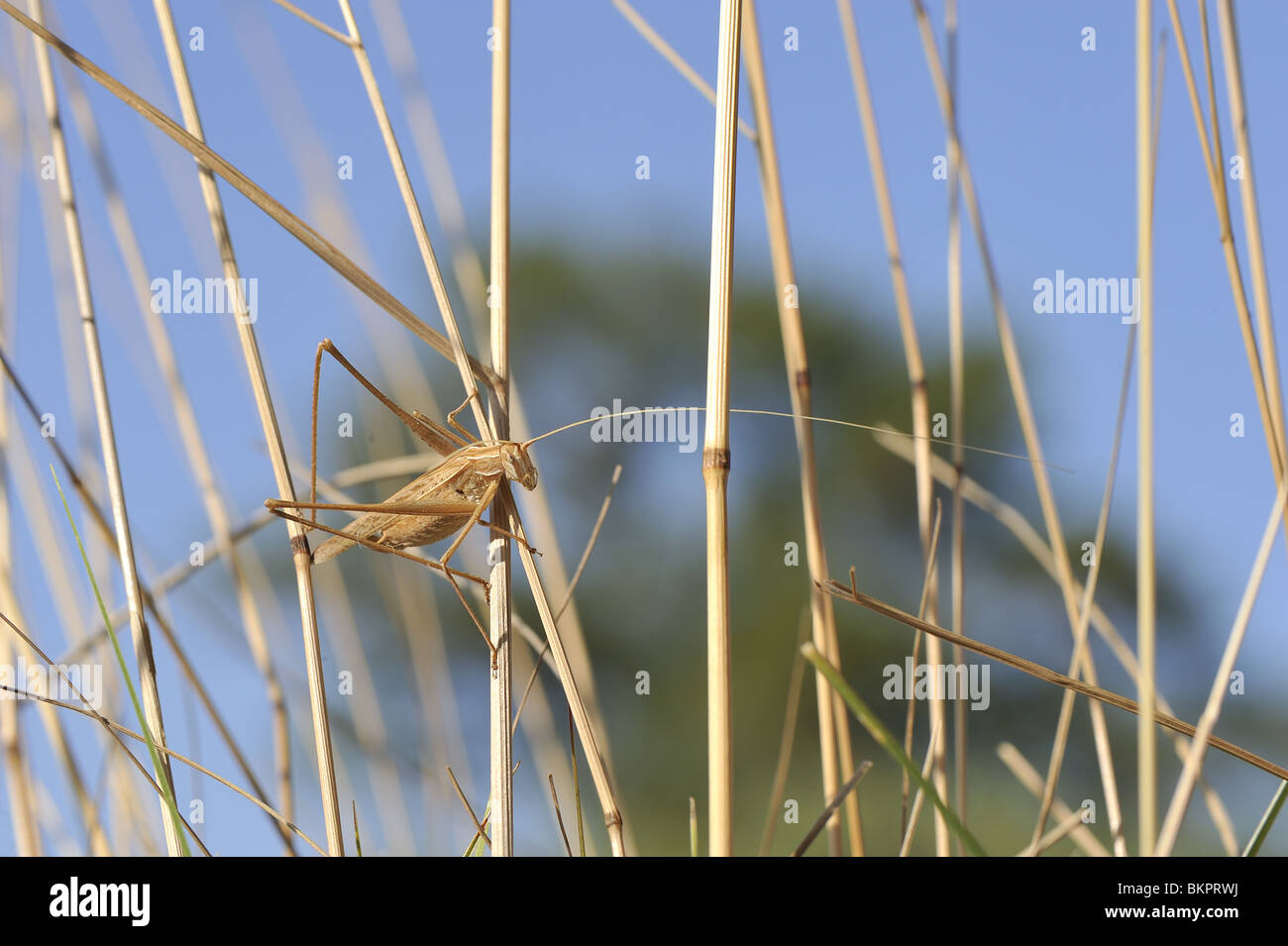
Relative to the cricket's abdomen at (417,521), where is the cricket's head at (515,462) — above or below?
above

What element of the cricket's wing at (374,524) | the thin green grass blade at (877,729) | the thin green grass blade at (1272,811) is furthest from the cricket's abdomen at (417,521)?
the thin green grass blade at (1272,811)

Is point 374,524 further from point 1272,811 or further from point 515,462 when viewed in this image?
point 1272,811

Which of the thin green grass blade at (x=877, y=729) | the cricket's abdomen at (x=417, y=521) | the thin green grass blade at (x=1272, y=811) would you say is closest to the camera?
the thin green grass blade at (x=877, y=729)

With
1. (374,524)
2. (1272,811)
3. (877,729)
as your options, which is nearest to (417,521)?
(374,524)

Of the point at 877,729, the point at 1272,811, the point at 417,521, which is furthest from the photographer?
the point at 417,521

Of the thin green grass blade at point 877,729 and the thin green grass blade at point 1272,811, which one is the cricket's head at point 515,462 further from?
the thin green grass blade at point 1272,811

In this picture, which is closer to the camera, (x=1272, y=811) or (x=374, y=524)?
(x=1272, y=811)

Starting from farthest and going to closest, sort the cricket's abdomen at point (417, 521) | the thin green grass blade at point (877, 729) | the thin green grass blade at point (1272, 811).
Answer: the cricket's abdomen at point (417, 521)
the thin green grass blade at point (1272, 811)
the thin green grass blade at point (877, 729)

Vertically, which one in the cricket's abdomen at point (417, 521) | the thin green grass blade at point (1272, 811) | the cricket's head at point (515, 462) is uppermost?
the cricket's head at point (515, 462)

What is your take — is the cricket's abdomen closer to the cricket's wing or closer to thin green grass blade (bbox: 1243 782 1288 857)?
the cricket's wing
